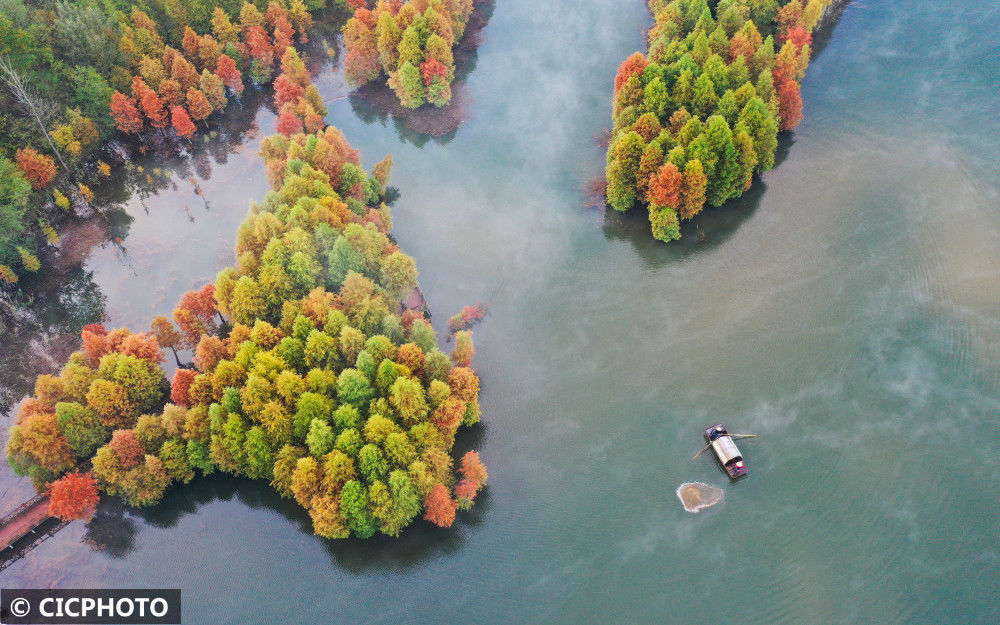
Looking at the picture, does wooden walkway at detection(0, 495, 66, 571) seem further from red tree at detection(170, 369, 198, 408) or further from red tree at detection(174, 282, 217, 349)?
red tree at detection(174, 282, 217, 349)

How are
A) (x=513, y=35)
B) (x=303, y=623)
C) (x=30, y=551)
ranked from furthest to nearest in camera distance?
(x=513, y=35) → (x=30, y=551) → (x=303, y=623)

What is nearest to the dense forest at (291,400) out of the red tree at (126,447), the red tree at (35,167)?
the red tree at (126,447)

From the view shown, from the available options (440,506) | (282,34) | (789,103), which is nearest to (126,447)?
(440,506)

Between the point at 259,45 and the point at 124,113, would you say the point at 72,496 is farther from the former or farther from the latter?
the point at 259,45

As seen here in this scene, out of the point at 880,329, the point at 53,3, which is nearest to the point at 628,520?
the point at 880,329

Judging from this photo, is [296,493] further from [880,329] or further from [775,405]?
[880,329]

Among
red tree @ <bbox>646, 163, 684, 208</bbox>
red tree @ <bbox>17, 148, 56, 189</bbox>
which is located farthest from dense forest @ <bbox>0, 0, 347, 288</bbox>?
red tree @ <bbox>646, 163, 684, 208</bbox>
